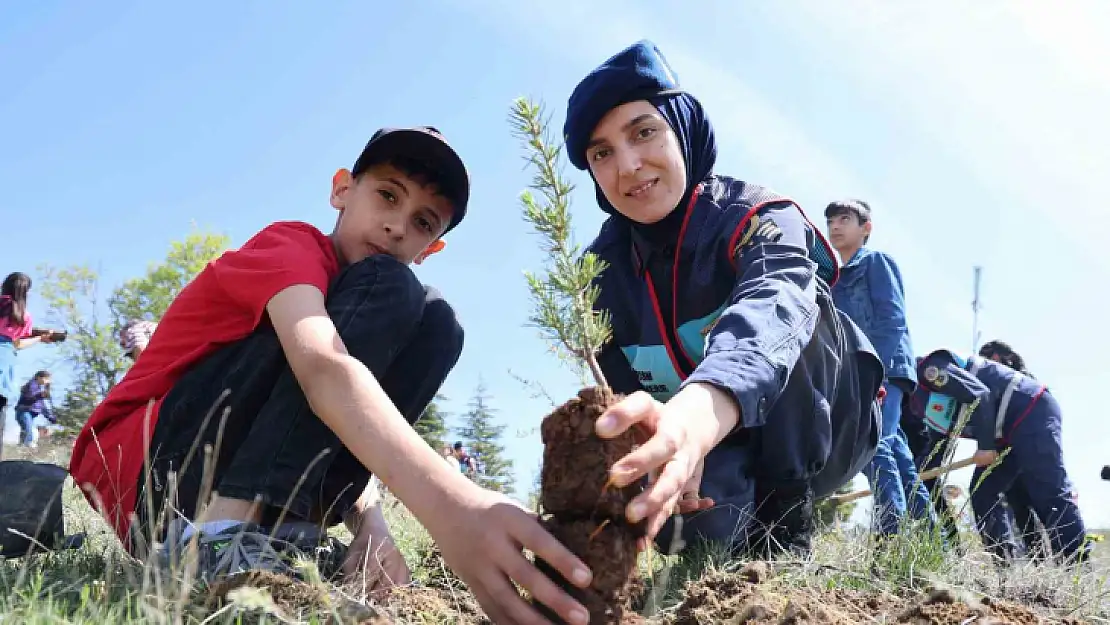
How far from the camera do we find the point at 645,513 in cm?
130

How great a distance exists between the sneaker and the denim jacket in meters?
4.09

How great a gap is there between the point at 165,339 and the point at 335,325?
70 cm

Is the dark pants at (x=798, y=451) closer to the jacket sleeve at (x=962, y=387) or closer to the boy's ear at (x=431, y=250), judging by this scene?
the boy's ear at (x=431, y=250)

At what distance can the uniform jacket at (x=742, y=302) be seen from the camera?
7.06 ft

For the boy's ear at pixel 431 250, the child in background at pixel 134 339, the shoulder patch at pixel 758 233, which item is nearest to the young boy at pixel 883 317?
the shoulder patch at pixel 758 233

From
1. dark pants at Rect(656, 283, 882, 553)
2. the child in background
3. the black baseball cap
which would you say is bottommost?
dark pants at Rect(656, 283, 882, 553)

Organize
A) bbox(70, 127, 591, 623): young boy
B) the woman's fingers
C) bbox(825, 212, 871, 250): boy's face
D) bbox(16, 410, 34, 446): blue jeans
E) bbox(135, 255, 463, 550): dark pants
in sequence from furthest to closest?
1. bbox(16, 410, 34, 446): blue jeans
2. bbox(825, 212, 871, 250): boy's face
3. bbox(135, 255, 463, 550): dark pants
4. bbox(70, 127, 591, 623): young boy
5. the woman's fingers

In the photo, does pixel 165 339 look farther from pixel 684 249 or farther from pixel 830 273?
pixel 830 273

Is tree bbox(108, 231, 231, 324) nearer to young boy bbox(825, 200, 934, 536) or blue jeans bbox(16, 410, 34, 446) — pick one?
blue jeans bbox(16, 410, 34, 446)

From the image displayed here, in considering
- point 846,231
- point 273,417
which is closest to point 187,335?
point 273,417

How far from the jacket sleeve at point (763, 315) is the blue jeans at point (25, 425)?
15.9 m

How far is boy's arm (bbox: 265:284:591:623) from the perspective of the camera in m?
1.31

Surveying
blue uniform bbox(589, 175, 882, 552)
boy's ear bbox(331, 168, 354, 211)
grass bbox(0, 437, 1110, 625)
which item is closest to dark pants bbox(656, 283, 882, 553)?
blue uniform bbox(589, 175, 882, 552)

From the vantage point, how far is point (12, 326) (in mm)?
7410
